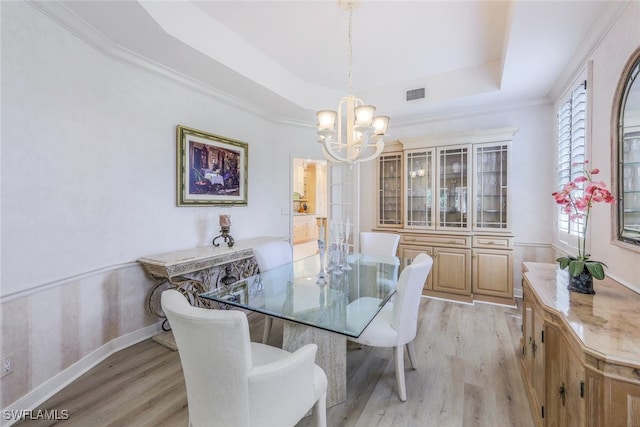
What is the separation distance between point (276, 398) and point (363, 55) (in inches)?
134

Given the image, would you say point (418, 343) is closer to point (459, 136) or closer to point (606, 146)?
point (606, 146)

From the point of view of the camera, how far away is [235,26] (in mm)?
2705

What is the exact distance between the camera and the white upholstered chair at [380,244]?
133 inches

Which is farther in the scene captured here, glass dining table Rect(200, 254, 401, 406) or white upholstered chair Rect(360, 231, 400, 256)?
white upholstered chair Rect(360, 231, 400, 256)

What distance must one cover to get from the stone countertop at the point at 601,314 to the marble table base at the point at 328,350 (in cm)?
121

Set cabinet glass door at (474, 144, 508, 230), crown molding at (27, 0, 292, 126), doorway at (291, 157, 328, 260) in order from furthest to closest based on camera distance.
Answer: doorway at (291, 157, 328, 260) → cabinet glass door at (474, 144, 508, 230) → crown molding at (27, 0, 292, 126)

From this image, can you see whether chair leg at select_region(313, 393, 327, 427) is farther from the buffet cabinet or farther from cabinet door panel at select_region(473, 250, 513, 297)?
cabinet door panel at select_region(473, 250, 513, 297)

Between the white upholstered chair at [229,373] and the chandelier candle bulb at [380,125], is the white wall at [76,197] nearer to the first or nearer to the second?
the white upholstered chair at [229,373]

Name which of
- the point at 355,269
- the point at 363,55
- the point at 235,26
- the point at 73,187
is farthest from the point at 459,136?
the point at 73,187

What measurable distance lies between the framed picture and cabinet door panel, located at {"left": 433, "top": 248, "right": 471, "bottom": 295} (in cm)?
291

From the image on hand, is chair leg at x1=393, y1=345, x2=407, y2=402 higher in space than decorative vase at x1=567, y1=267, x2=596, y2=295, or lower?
lower

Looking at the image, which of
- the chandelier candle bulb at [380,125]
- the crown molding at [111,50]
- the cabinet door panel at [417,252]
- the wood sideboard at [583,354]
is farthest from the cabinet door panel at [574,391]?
the crown molding at [111,50]

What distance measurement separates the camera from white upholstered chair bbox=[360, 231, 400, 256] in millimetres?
3367

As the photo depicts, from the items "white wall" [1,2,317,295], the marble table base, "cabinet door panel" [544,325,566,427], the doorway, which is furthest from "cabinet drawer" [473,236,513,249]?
the doorway
